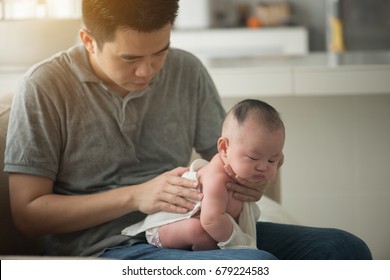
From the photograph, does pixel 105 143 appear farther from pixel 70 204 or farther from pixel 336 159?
pixel 336 159

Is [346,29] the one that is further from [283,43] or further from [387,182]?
[387,182]

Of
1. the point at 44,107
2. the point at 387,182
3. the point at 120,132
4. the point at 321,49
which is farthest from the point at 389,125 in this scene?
the point at 321,49

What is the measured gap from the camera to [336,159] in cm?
179

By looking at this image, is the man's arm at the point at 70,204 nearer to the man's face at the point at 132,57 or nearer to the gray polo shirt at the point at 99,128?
the gray polo shirt at the point at 99,128

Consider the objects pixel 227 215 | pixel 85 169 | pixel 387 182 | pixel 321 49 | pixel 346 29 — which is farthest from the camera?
pixel 321 49

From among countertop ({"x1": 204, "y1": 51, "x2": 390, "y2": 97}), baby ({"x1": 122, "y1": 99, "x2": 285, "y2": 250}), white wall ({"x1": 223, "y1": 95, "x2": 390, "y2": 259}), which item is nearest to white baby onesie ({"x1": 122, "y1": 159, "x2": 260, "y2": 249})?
baby ({"x1": 122, "y1": 99, "x2": 285, "y2": 250})

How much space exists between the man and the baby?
2cm

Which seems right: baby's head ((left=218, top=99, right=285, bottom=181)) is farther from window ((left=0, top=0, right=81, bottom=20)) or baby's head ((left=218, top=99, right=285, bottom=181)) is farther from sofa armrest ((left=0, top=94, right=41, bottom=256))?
window ((left=0, top=0, right=81, bottom=20))

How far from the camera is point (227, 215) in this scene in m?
1.09

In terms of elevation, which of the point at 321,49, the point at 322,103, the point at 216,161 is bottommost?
the point at 321,49

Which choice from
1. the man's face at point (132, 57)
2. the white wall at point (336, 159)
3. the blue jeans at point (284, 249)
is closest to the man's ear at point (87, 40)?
the man's face at point (132, 57)

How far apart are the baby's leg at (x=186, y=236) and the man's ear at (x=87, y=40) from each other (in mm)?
302

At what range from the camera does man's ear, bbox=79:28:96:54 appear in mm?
1194

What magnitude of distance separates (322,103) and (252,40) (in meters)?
2.10
